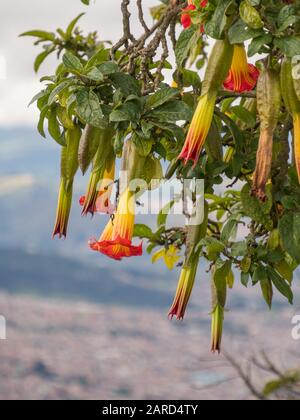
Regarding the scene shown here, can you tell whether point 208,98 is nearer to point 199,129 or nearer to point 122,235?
point 199,129

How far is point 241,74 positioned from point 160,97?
134mm

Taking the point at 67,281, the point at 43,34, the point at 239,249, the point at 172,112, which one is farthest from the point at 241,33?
the point at 67,281

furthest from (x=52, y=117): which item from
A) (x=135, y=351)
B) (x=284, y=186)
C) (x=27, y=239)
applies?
(x=27, y=239)

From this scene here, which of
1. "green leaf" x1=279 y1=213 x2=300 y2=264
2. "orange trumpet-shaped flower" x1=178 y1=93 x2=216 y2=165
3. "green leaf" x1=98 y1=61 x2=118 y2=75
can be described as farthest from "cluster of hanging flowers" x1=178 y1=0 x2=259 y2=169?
"green leaf" x1=279 y1=213 x2=300 y2=264

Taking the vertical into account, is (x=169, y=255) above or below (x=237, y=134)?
below

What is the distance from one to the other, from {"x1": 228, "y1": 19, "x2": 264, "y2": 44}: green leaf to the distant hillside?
928cm

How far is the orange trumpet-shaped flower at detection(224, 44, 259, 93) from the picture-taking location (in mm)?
1046

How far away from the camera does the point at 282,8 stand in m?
0.92

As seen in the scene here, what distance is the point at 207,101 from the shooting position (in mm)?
942

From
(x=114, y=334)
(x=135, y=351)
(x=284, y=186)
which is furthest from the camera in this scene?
(x=114, y=334)

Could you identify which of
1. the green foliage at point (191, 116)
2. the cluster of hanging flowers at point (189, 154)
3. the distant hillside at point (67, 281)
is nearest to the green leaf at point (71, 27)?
the green foliage at point (191, 116)

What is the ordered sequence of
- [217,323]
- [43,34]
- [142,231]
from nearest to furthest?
1. [217,323]
2. [142,231]
3. [43,34]

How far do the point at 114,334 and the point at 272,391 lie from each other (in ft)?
19.3

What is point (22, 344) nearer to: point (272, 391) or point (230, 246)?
point (272, 391)
